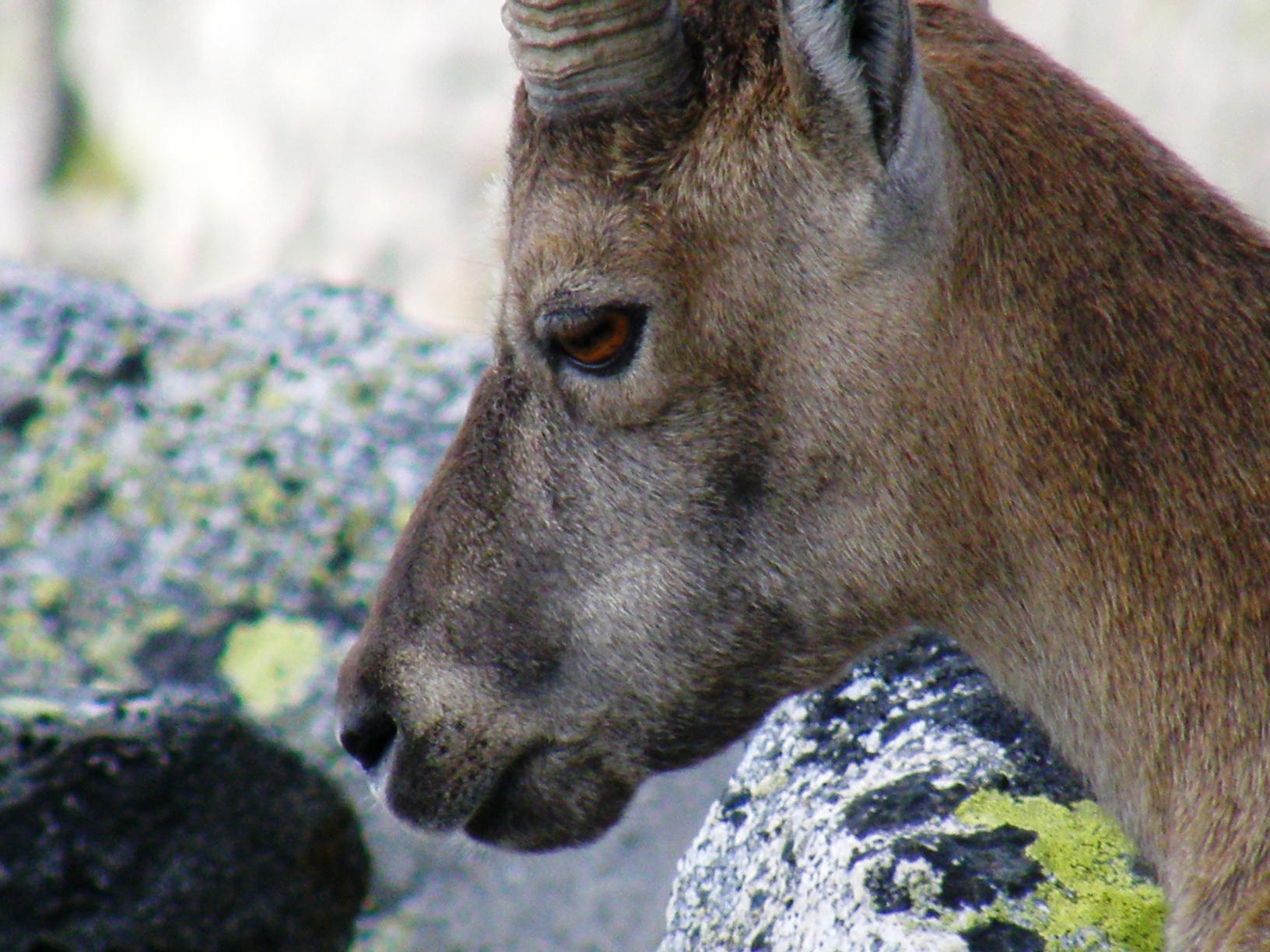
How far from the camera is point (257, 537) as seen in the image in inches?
217

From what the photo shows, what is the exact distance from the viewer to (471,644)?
357cm

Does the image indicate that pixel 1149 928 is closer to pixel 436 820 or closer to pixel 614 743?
pixel 614 743

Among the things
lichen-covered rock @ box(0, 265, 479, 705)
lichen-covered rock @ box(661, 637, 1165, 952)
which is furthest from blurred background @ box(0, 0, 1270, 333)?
lichen-covered rock @ box(661, 637, 1165, 952)

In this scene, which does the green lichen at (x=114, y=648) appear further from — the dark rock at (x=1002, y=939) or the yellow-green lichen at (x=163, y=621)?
the dark rock at (x=1002, y=939)

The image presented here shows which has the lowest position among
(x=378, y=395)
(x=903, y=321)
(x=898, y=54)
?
(x=378, y=395)

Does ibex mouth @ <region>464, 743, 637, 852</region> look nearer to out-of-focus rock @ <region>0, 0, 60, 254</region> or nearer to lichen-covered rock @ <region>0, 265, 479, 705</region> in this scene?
lichen-covered rock @ <region>0, 265, 479, 705</region>

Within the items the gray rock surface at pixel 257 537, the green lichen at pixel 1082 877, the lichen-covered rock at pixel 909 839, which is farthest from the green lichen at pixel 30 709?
the green lichen at pixel 1082 877

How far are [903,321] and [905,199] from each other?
257 millimetres

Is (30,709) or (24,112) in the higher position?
(30,709)

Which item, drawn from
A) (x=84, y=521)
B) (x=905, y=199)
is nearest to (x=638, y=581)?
(x=905, y=199)

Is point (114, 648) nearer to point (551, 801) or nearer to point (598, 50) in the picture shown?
point (551, 801)

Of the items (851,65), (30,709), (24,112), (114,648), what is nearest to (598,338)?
(851,65)

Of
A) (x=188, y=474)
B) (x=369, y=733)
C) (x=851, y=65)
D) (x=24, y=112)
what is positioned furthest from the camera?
(x=24, y=112)

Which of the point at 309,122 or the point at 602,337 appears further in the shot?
the point at 309,122
